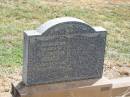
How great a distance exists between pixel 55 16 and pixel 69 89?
4.85m

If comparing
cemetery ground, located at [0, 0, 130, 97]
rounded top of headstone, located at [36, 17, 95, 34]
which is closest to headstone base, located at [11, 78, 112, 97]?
cemetery ground, located at [0, 0, 130, 97]

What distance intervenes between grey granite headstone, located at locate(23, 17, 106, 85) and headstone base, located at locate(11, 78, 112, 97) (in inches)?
3.4

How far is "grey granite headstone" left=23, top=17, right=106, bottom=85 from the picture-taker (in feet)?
18.1

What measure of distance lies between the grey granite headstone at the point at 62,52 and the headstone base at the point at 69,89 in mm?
86

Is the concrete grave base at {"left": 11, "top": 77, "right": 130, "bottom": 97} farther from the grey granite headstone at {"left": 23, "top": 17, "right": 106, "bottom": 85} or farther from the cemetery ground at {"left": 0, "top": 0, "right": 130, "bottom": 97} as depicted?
the cemetery ground at {"left": 0, "top": 0, "right": 130, "bottom": 97}

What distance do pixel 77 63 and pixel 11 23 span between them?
3913 millimetres

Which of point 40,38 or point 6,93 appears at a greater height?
point 40,38

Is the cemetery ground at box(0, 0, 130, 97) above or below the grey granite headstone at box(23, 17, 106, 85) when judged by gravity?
below

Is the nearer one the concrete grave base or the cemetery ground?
the concrete grave base

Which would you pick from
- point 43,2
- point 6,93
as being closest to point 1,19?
point 43,2

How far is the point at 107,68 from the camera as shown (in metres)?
7.33

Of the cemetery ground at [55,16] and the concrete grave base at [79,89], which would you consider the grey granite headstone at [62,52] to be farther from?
the cemetery ground at [55,16]

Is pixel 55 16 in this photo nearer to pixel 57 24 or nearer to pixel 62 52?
pixel 62 52

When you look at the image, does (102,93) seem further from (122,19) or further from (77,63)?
(122,19)
